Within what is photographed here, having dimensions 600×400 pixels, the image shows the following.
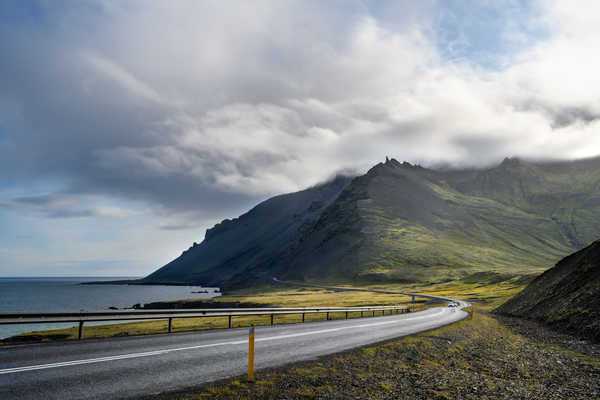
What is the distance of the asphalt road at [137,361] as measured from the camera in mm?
9219

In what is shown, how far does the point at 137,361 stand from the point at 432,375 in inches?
356

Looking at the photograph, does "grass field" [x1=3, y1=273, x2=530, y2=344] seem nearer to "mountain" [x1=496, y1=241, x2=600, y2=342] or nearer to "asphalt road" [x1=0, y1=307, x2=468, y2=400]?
"asphalt road" [x1=0, y1=307, x2=468, y2=400]

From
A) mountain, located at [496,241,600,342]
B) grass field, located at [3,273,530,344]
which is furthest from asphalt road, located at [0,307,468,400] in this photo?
mountain, located at [496,241,600,342]

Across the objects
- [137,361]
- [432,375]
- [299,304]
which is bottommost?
[299,304]

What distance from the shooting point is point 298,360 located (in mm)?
13352

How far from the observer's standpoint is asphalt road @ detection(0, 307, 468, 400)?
9.22m

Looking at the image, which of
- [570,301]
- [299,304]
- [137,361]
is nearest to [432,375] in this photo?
[137,361]

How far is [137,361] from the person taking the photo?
12266 millimetres

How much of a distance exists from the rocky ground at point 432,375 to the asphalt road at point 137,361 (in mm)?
1019

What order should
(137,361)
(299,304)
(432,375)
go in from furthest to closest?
(299,304) < (432,375) < (137,361)

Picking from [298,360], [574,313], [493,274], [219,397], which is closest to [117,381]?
[219,397]

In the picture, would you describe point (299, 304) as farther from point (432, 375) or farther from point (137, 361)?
point (137, 361)

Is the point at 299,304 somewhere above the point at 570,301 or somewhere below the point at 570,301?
below

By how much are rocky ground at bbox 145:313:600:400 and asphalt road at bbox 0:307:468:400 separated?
3.34 ft
